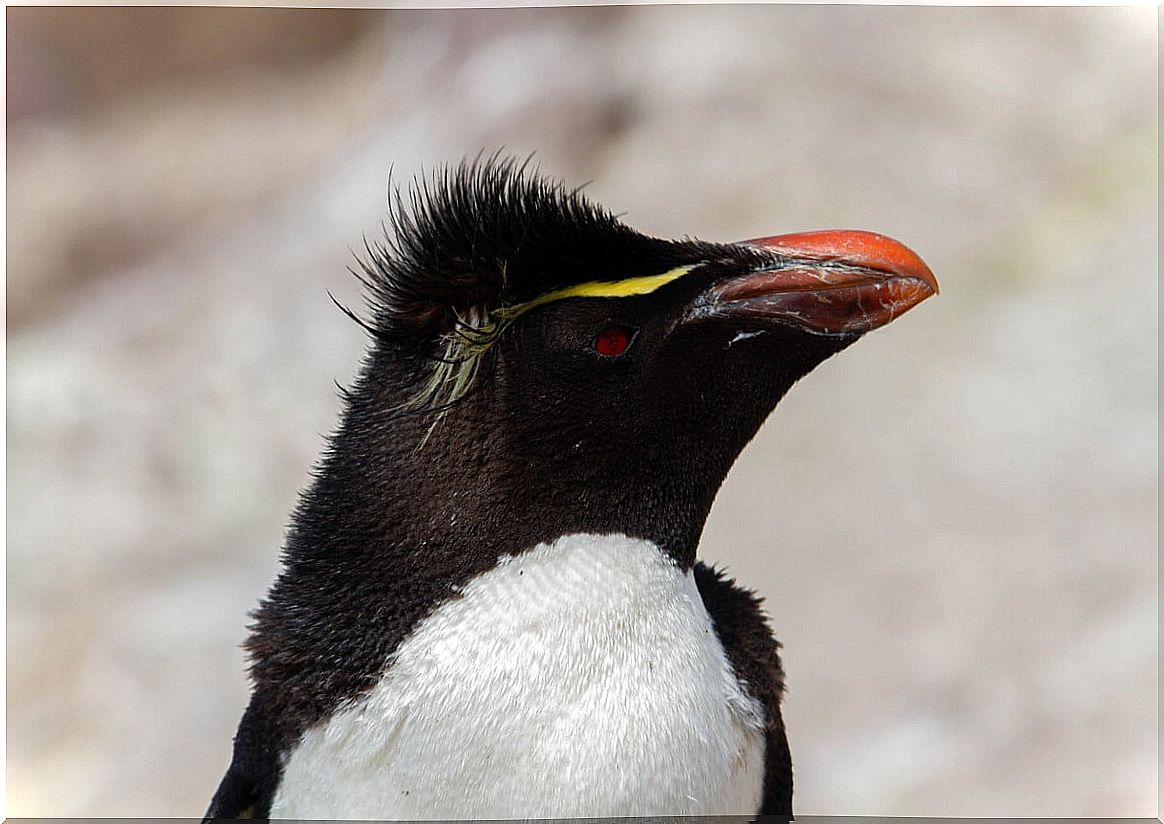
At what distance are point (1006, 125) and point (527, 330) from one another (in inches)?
38.5

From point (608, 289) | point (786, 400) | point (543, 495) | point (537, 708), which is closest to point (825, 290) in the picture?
point (608, 289)

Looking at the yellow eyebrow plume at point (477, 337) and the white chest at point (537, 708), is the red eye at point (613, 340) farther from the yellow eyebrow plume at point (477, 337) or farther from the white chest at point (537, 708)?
the white chest at point (537, 708)

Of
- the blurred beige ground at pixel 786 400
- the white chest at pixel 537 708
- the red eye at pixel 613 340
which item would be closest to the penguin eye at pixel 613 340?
the red eye at pixel 613 340

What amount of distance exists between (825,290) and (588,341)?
0.61 ft

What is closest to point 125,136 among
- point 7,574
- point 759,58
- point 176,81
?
point 176,81

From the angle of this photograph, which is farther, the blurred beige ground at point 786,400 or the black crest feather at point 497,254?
the blurred beige ground at point 786,400

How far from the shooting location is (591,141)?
6.06ft

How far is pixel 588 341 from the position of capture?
0.91 metres

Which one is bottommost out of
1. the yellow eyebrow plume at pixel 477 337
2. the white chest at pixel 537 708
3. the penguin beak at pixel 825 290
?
the white chest at pixel 537 708

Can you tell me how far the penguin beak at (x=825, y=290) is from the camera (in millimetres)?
911

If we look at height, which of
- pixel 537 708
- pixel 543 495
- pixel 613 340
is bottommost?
pixel 537 708

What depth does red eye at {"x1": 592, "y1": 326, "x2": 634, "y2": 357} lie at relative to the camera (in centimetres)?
91

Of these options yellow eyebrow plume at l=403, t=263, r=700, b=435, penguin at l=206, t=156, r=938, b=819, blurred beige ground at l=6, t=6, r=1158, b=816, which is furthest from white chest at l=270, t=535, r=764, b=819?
blurred beige ground at l=6, t=6, r=1158, b=816

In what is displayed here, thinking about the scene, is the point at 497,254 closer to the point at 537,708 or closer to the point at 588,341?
the point at 588,341
